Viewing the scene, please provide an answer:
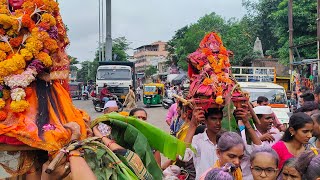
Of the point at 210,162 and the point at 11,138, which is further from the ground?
the point at 11,138

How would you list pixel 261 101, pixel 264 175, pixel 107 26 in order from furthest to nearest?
1. pixel 107 26
2. pixel 261 101
3. pixel 264 175

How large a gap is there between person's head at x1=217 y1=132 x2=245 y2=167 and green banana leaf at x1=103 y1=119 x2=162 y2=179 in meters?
0.55

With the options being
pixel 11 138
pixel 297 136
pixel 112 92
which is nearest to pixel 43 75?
pixel 11 138

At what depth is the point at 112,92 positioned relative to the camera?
1059 inches

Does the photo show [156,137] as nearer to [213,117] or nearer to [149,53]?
[213,117]

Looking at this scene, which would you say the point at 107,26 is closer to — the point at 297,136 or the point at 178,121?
the point at 178,121

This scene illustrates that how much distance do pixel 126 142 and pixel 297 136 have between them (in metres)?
1.82

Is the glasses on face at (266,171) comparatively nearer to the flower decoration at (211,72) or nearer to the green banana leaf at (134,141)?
the green banana leaf at (134,141)

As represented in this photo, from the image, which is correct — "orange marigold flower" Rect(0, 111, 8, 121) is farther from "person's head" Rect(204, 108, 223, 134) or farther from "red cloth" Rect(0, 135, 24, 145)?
"person's head" Rect(204, 108, 223, 134)

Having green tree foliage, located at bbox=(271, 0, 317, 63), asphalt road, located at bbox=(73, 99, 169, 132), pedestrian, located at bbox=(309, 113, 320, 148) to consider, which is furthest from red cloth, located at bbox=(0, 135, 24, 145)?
green tree foliage, located at bbox=(271, 0, 317, 63)

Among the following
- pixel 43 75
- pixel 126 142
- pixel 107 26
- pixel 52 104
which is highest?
pixel 107 26

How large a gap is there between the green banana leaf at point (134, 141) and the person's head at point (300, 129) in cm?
158

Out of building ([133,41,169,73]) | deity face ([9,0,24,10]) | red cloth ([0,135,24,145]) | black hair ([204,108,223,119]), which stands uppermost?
building ([133,41,169,73])

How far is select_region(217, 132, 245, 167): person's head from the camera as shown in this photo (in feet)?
11.7
